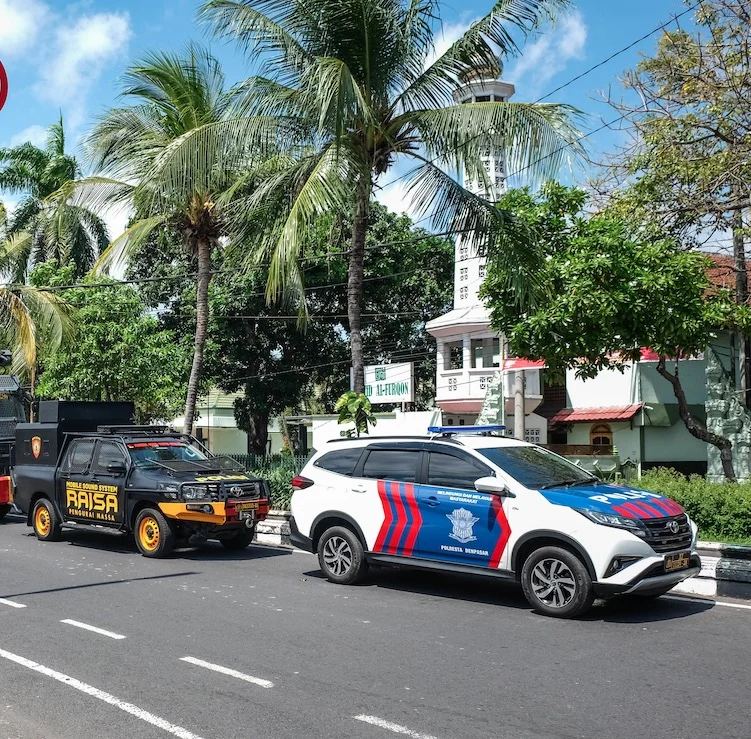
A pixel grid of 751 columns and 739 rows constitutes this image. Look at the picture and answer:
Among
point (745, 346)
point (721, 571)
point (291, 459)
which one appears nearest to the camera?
point (721, 571)

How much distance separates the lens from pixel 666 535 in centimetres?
854

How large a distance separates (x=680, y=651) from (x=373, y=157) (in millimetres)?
10369

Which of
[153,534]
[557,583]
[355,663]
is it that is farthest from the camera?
[153,534]

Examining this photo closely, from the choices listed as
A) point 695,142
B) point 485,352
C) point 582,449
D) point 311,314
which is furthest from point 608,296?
point 311,314

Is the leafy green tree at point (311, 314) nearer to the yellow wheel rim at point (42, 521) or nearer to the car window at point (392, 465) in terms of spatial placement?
the yellow wheel rim at point (42, 521)

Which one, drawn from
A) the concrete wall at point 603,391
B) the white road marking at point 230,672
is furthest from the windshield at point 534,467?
the concrete wall at point 603,391

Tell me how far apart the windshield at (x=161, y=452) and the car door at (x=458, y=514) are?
5.43 m

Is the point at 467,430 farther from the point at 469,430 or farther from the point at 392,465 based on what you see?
the point at 392,465

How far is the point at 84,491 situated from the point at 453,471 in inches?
283

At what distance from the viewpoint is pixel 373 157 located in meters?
15.3

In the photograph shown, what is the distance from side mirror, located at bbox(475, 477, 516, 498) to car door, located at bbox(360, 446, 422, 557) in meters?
1.03

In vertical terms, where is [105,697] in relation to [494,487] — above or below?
below

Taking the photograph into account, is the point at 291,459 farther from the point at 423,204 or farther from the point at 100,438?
the point at 423,204

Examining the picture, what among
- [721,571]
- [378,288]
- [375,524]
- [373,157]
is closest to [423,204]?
[373,157]
